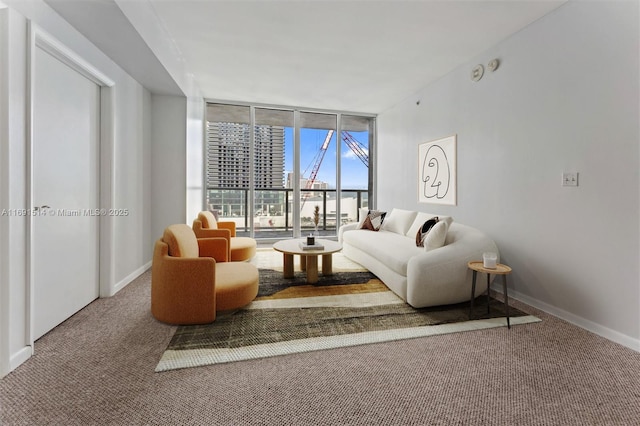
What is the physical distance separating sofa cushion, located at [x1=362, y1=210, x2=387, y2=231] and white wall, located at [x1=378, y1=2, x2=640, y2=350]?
127cm

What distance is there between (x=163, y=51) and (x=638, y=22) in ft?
12.8

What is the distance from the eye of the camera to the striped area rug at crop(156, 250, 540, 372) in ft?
6.32

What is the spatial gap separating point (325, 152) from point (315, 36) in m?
2.99

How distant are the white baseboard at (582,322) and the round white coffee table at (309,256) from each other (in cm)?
189

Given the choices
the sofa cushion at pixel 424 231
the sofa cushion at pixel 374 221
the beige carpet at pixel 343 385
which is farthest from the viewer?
the sofa cushion at pixel 374 221

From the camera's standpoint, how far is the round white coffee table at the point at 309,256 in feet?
10.8

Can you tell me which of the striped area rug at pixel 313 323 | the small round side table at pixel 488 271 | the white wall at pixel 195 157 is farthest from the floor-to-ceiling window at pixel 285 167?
the small round side table at pixel 488 271

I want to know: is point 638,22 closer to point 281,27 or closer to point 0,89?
point 281,27

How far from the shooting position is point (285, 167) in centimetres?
578

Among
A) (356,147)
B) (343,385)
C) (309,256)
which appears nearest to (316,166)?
(356,147)

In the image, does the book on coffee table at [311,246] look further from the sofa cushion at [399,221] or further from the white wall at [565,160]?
the white wall at [565,160]

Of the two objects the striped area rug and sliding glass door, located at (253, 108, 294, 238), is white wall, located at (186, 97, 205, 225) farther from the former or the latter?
the striped area rug

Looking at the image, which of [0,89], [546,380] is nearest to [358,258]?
[546,380]

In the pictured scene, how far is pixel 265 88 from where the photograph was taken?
4617mm
